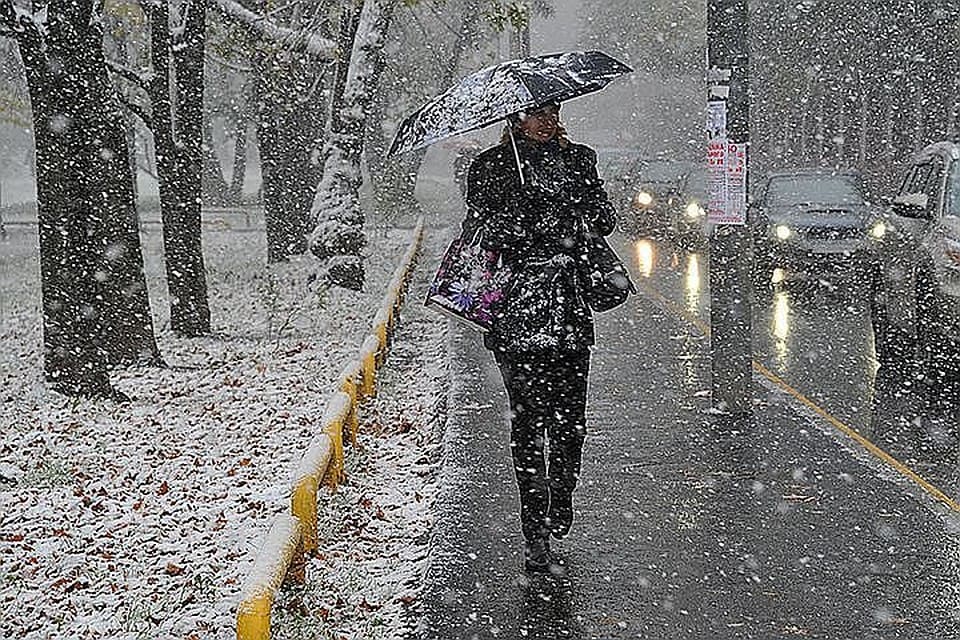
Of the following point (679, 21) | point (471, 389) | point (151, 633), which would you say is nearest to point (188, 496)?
point (151, 633)

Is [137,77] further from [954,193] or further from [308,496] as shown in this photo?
[308,496]

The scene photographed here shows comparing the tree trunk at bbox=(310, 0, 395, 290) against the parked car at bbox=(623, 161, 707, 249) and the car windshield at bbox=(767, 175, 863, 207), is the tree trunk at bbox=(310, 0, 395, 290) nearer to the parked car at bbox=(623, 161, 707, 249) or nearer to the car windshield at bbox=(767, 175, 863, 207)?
the car windshield at bbox=(767, 175, 863, 207)

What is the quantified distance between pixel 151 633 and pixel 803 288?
12431 millimetres

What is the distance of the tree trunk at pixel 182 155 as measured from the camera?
13.9m

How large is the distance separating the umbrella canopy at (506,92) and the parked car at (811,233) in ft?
35.1

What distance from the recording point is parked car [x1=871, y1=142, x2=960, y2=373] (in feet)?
32.9

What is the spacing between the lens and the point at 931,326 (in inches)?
410

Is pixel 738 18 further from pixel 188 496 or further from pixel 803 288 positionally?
pixel 803 288

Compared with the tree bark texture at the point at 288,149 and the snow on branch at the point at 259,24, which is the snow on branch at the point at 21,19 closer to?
the snow on branch at the point at 259,24

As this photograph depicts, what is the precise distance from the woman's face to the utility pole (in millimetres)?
2962

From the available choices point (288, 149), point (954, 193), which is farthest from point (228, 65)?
point (954, 193)

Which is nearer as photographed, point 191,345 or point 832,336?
point 832,336

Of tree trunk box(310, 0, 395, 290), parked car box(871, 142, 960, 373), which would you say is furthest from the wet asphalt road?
tree trunk box(310, 0, 395, 290)

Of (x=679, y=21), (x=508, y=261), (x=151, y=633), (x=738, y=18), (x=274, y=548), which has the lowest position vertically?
(x=151, y=633)
